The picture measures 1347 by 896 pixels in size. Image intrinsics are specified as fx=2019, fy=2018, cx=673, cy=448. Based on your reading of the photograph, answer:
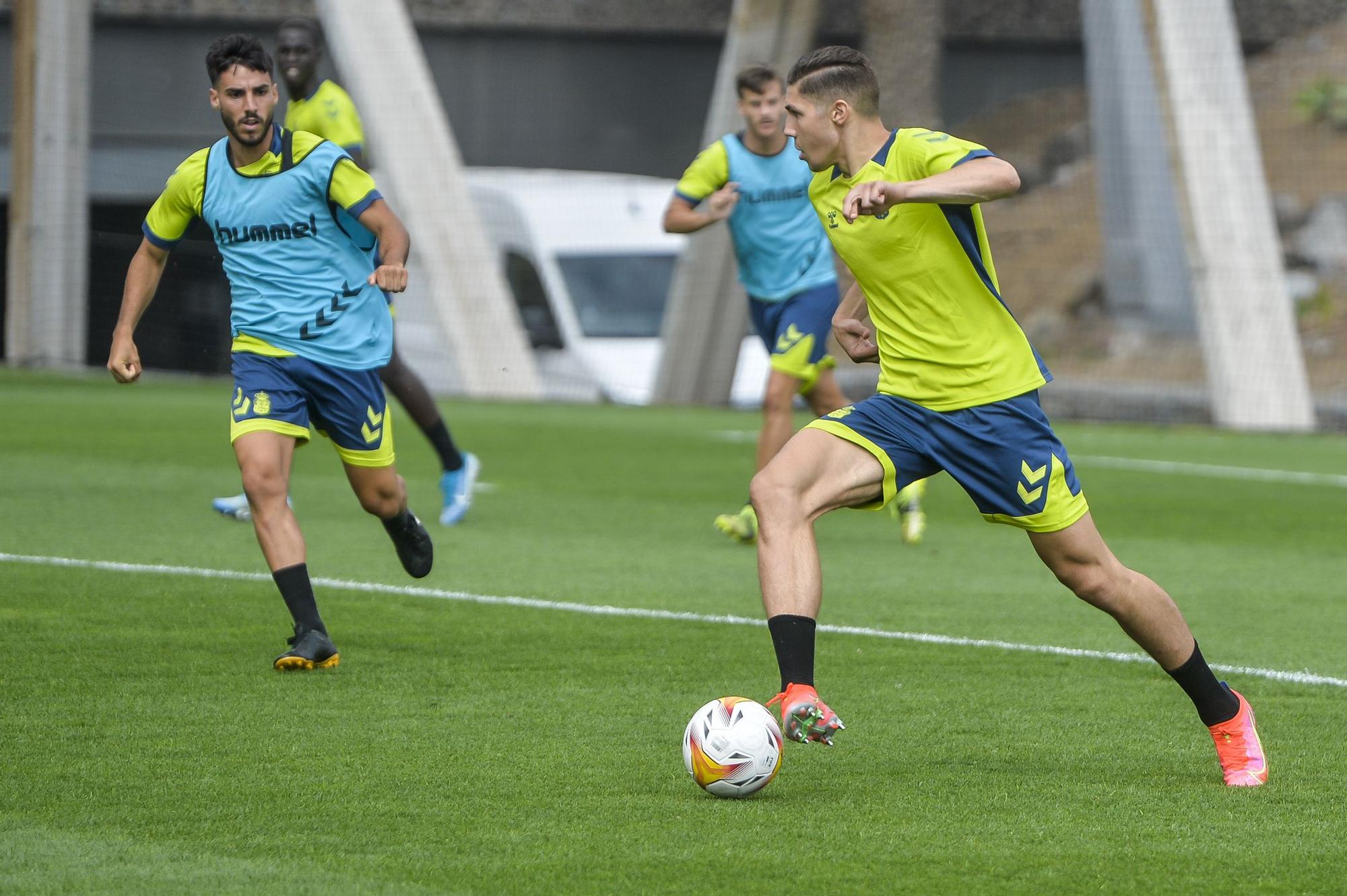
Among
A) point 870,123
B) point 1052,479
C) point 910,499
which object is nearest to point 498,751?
point 1052,479

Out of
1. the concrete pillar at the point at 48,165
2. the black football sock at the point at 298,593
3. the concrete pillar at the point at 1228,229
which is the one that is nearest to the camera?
the black football sock at the point at 298,593

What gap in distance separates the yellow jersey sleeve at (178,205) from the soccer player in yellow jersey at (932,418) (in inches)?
100

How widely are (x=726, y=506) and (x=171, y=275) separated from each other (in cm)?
1662

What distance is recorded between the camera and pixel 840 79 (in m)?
5.36

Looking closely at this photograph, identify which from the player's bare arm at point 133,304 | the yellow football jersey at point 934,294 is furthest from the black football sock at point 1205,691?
the player's bare arm at point 133,304

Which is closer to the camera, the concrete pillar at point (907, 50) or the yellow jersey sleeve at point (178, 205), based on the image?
the yellow jersey sleeve at point (178, 205)

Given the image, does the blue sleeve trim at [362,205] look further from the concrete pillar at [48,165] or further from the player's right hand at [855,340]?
the concrete pillar at [48,165]

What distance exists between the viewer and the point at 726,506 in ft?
39.1

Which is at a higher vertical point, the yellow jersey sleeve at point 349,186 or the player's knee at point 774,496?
the yellow jersey sleeve at point 349,186

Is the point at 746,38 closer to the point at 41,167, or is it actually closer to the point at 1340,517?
the point at 41,167

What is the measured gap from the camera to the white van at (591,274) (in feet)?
67.7

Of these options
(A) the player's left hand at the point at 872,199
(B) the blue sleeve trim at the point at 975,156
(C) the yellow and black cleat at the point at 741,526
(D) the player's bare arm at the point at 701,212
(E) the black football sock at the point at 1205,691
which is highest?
(B) the blue sleeve trim at the point at 975,156

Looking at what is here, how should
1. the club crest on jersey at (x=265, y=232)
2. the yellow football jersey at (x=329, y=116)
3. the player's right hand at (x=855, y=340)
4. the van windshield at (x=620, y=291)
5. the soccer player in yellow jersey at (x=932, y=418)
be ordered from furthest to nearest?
the van windshield at (x=620, y=291) < the yellow football jersey at (x=329, y=116) < the club crest on jersey at (x=265, y=232) < the player's right hand at (x=855, y=340) < the soccer player in yellow jersey at (x=932, y=418)

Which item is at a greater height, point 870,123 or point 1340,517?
point 870,123
